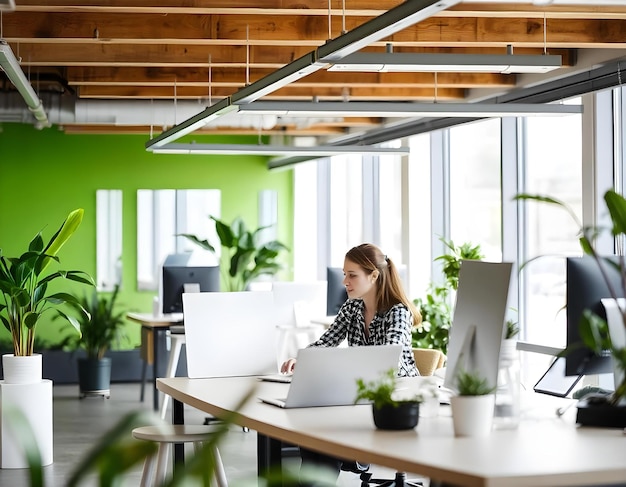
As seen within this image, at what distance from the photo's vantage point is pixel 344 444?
110 inches

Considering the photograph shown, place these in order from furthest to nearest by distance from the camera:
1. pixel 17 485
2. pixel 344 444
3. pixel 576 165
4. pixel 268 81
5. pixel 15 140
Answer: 1. pixel 15 140
2. pixel 576 165
3. pixel 17 485
4. pixel 268 81
5. pixel 344 444

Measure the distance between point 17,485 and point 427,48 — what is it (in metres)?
3.89

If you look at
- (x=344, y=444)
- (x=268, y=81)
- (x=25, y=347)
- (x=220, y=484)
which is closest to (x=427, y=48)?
(x=268, y=81)

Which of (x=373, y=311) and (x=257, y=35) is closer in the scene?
(x=373, y=311)

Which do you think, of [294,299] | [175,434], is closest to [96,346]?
[294,299]

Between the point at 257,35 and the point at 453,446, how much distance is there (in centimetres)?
381

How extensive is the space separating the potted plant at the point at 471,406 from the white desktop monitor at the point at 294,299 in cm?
564

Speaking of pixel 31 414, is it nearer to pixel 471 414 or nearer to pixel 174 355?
pixel 174 355

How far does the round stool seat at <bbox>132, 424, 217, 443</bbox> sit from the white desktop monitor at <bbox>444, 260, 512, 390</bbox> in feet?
3.45

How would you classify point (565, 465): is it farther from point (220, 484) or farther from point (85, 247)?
point (85, 247)

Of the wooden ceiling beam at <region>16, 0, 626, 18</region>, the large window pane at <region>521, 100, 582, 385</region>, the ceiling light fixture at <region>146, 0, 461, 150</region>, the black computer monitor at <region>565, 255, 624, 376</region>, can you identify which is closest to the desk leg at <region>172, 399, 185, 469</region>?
the ceiling light fixture at <region>146, 0, 461, 150</region>

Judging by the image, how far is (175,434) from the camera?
4.00 m

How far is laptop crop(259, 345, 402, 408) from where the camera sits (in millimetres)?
3385

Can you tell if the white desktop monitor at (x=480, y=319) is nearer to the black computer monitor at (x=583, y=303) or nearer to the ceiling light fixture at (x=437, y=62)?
the black computer monitor at (x=583, y=303)
